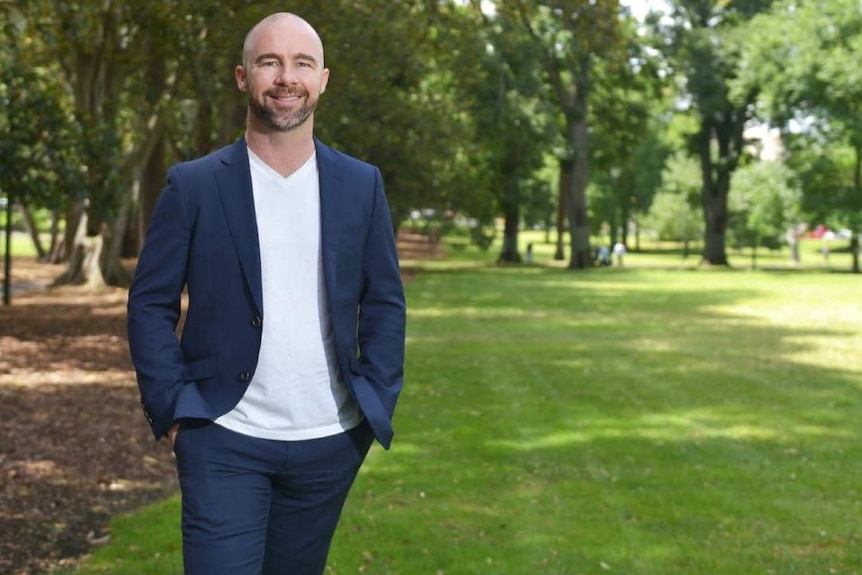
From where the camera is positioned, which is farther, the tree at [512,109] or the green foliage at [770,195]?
the green foliage at [770,195]

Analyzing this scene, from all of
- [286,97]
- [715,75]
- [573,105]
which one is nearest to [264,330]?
[286,97]

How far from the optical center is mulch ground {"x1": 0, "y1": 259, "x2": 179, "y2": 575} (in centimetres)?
823

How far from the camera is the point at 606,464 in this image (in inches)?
435

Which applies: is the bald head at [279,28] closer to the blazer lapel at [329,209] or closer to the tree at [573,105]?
the blazer lapel at [329,209]

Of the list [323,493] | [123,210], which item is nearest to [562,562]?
[323,493]

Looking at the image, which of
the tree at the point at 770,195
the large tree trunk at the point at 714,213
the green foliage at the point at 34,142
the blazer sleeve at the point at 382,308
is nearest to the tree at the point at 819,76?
the tree at the point at 770,195

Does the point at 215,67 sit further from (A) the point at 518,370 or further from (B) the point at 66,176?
(A) the point at 518,370

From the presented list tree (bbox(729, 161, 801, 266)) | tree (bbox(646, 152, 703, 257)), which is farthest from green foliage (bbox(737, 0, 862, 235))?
tree (bbox(646, 152, 703, 257))

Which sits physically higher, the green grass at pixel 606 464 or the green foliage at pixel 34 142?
the green foliage at pixel 34 142

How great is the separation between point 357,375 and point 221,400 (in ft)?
1.37

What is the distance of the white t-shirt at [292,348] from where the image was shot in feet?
13.3

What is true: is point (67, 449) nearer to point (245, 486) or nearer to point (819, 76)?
point (245, 486)

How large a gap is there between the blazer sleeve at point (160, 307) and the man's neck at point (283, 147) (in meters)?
0.27

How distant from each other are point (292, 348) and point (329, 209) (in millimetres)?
434
